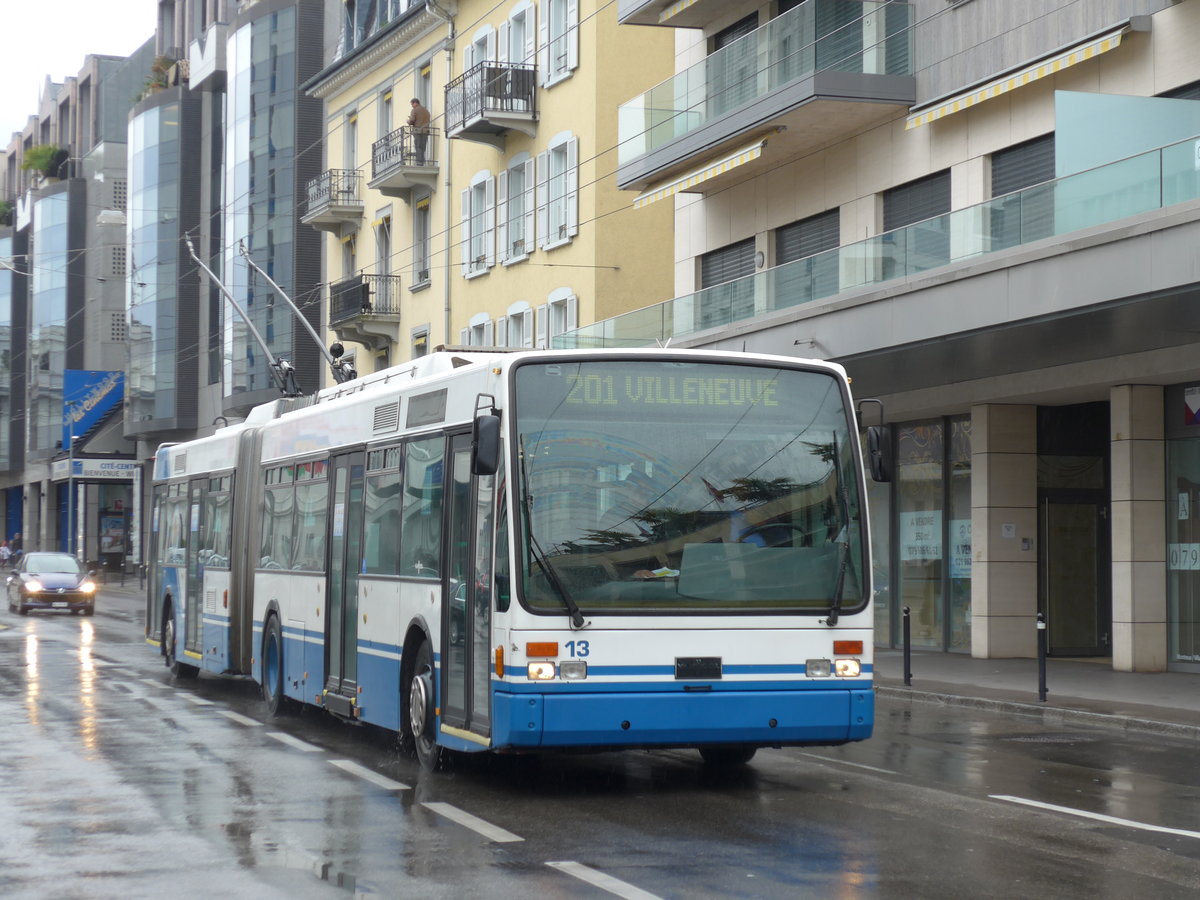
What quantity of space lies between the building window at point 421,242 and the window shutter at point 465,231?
2.32 meters

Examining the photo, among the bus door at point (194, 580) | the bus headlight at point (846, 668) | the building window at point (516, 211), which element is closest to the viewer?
the bus headlight at point (846, 668)

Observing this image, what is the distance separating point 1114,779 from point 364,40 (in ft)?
129

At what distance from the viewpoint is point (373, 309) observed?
46.3 meters

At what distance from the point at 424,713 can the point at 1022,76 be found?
13862 mm

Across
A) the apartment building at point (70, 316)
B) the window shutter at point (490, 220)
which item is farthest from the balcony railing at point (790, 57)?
the apartment building at point (70, 316)

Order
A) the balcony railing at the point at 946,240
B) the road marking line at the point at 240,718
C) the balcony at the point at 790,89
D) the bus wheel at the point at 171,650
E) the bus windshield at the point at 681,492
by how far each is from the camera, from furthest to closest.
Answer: the balcony at the point at 790,89, the bus wheel at the point at 171,650, the balcony railing at the point at 946,240, the road marking line at the point at 240,718, the bus windshield at the point at 681,492

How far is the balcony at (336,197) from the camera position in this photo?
48.8 metres

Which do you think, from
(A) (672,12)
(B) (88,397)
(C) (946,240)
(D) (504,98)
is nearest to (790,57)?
(A) (672,12)

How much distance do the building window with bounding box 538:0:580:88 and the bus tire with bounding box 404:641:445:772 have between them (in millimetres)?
26071

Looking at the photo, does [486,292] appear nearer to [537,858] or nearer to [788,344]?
[788,344]

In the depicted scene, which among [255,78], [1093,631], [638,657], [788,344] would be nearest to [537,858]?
[638,657]

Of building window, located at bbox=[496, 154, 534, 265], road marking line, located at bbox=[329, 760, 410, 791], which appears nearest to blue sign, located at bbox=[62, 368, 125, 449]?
building window, located at bbox=[496, 154, 534, 265]

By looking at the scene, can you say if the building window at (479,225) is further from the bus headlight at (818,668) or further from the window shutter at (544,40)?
the bus headlight at (818,668)

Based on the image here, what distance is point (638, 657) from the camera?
34.9 ft
